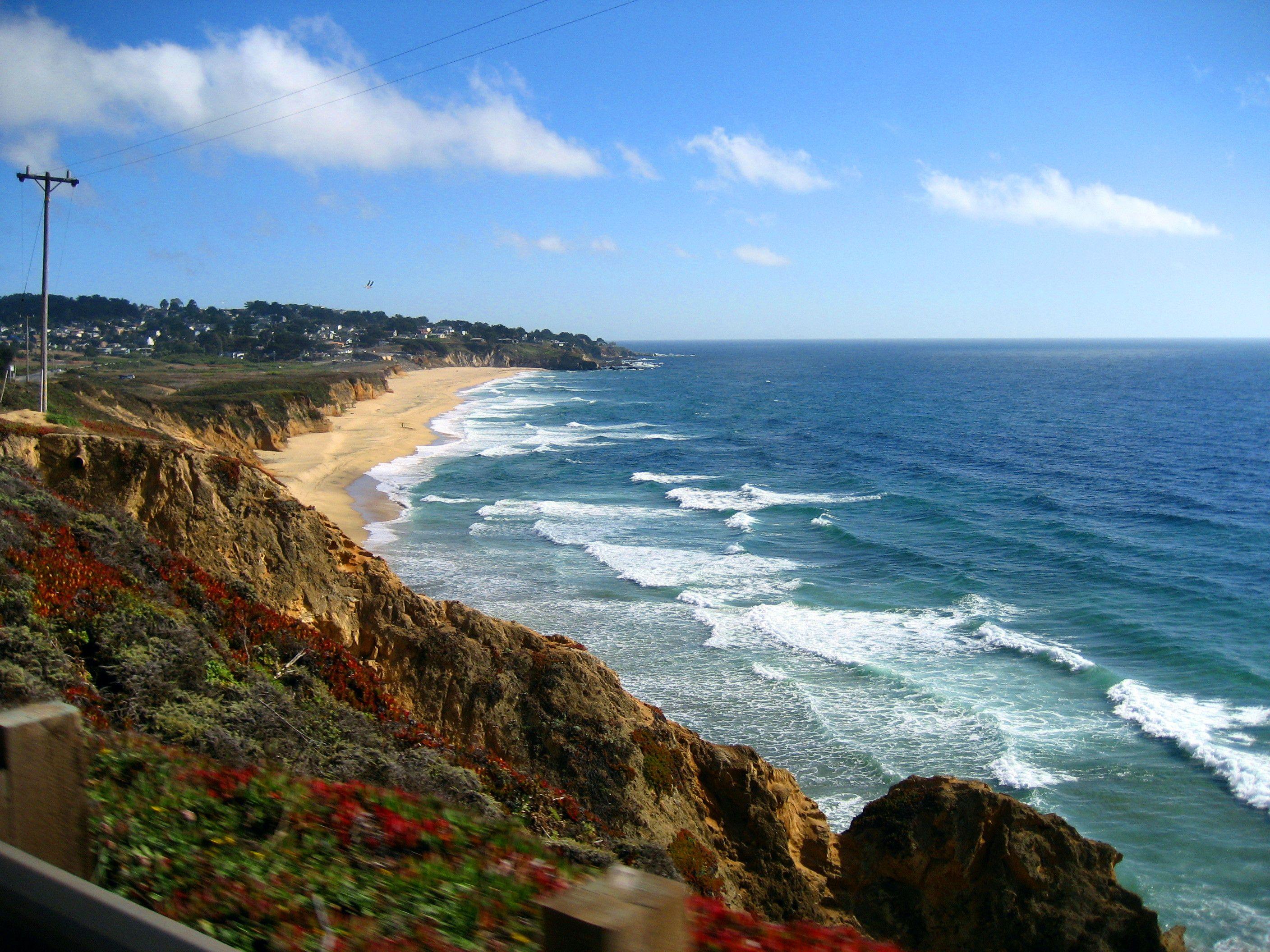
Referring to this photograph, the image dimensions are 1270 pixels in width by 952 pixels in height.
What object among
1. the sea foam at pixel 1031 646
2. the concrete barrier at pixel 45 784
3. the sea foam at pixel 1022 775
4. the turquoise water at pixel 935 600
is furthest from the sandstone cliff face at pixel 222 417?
the concrete barrier at pixel 45 784

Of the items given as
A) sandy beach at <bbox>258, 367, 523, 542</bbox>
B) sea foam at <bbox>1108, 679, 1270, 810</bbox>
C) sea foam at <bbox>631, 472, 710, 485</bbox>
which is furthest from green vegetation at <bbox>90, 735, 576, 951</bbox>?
sea foam at <bbox>631, 472, 710, 485</bbox>

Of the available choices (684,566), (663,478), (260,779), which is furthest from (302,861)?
(663,478)

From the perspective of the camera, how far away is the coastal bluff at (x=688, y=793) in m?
9.99

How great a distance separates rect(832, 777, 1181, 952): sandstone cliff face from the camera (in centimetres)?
976

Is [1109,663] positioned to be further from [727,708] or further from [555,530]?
[555,530]

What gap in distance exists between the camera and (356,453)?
47844 mm

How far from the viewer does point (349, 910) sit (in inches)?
138

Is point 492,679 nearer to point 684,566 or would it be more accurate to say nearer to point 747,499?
point 684,566

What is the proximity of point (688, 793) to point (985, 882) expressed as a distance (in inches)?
142

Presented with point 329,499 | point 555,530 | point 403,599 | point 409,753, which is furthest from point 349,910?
point 329,499

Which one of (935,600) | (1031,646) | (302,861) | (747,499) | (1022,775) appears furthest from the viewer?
(747,499)

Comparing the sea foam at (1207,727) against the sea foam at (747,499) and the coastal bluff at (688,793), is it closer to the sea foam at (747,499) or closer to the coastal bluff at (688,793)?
the coastal bluff at (688,793)

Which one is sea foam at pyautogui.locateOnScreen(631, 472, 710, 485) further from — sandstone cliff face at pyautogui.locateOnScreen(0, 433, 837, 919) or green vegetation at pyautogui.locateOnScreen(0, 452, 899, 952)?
green vegetation at pyautogui.locateOnScreen(0, 452, 899, 952)

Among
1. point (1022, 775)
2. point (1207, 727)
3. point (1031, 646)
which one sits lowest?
point (1022, 775)
